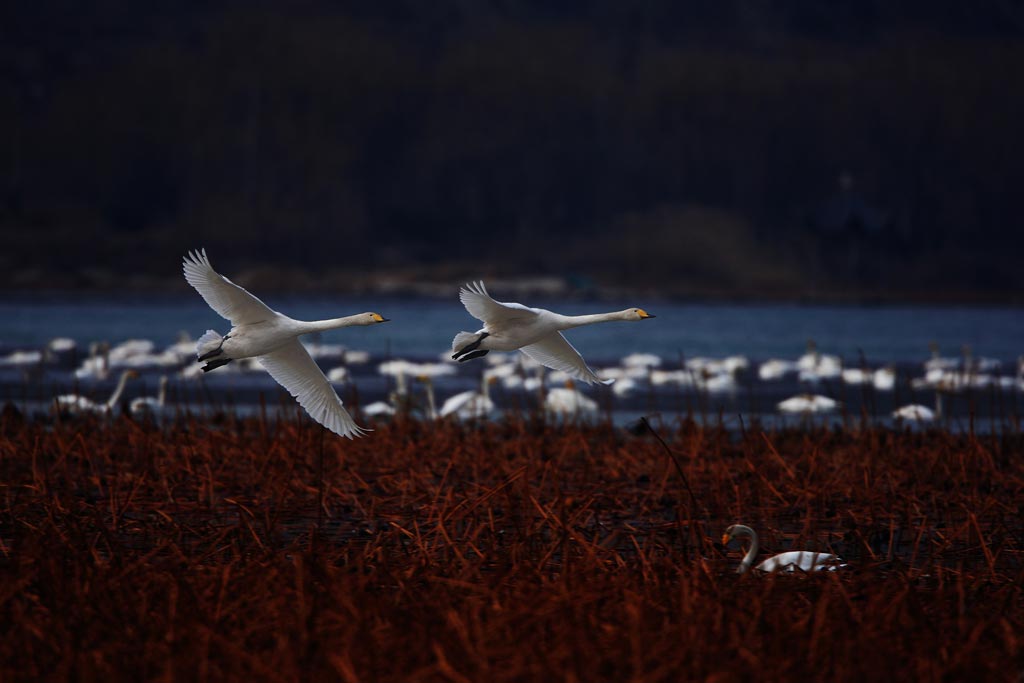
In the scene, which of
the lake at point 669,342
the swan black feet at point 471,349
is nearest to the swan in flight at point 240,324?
the swan black feet at point 471,349

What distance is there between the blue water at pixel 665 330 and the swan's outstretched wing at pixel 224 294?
82.1 ft

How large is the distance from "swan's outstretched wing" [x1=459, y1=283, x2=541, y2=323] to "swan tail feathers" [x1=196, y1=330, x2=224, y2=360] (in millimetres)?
1632

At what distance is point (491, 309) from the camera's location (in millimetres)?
8883

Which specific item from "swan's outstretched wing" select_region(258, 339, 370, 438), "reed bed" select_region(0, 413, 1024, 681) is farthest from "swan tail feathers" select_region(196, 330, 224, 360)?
"reed bed" select_region(0, 413, 1024, 681)

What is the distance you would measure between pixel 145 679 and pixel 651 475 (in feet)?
23.0

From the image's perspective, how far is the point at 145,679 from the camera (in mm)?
5465

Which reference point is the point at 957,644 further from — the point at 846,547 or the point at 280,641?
the point at 846,547

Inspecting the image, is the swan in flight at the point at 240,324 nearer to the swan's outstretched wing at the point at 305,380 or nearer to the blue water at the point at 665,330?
the swan's outstretched wing at the point at 305,380

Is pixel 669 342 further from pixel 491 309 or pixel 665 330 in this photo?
pixel 491 309

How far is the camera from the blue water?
49.4 m

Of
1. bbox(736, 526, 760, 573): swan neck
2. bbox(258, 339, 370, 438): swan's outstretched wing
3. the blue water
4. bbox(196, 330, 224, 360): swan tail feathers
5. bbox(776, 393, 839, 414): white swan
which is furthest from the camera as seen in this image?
the blue water

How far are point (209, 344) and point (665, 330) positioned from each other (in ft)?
195

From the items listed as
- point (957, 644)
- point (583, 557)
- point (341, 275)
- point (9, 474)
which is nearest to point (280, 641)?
point (583, 557)

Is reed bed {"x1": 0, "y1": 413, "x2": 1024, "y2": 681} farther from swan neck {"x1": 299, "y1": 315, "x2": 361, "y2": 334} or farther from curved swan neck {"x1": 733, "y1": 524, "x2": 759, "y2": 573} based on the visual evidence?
swan neck {"x1": 299, "y1": 315, "x2": 361, "y2": 334}
